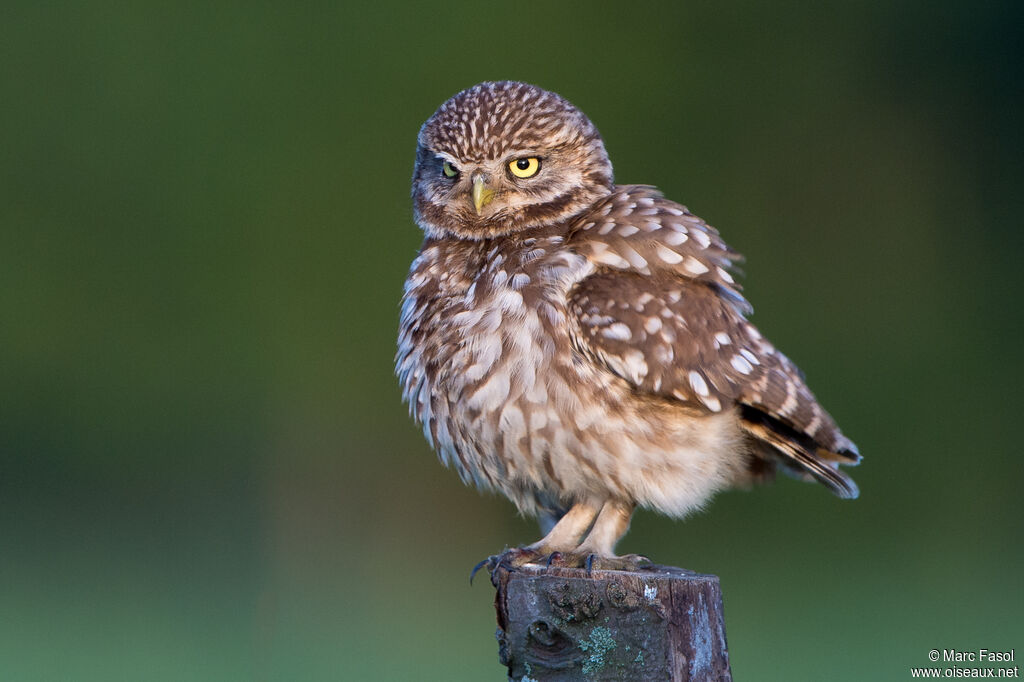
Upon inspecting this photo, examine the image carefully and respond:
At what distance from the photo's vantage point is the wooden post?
2.42 m

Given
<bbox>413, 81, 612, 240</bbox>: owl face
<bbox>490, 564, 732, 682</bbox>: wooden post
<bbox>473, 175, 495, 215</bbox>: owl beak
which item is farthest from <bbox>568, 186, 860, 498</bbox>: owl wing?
<bbox>490, 564, 732, 682</bbox>: wooden post

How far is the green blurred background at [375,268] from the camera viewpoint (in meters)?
7.79

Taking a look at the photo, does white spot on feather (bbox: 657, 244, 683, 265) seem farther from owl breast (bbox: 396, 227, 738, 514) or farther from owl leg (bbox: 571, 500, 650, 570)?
owl leg (bbox: 571, 500, 650, 570)

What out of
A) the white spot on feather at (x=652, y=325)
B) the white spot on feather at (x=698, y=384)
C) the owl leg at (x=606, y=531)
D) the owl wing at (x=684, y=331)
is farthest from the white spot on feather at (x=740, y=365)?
the owl leg at (x=606, y=531)

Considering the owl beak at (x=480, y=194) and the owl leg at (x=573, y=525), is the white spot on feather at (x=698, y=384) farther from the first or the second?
the owl beak at (x=480, y=194)

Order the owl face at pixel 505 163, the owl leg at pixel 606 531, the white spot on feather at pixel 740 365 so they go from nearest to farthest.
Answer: the white spot on feather at pixel 740 365 < the owl leg at pixel 606 531 < the owl face at pixel 505 163

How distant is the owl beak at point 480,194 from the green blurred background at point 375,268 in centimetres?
400

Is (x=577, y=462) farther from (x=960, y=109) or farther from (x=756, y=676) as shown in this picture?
(x=960, y=109)

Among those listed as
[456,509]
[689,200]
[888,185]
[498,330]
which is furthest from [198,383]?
[498,330]

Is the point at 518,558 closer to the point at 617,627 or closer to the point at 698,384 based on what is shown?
the point at 698,384

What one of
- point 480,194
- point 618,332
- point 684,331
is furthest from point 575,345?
point 480,194

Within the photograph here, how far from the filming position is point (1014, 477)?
828 centimetres

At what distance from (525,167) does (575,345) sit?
0.59m

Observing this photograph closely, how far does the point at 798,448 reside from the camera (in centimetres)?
327
